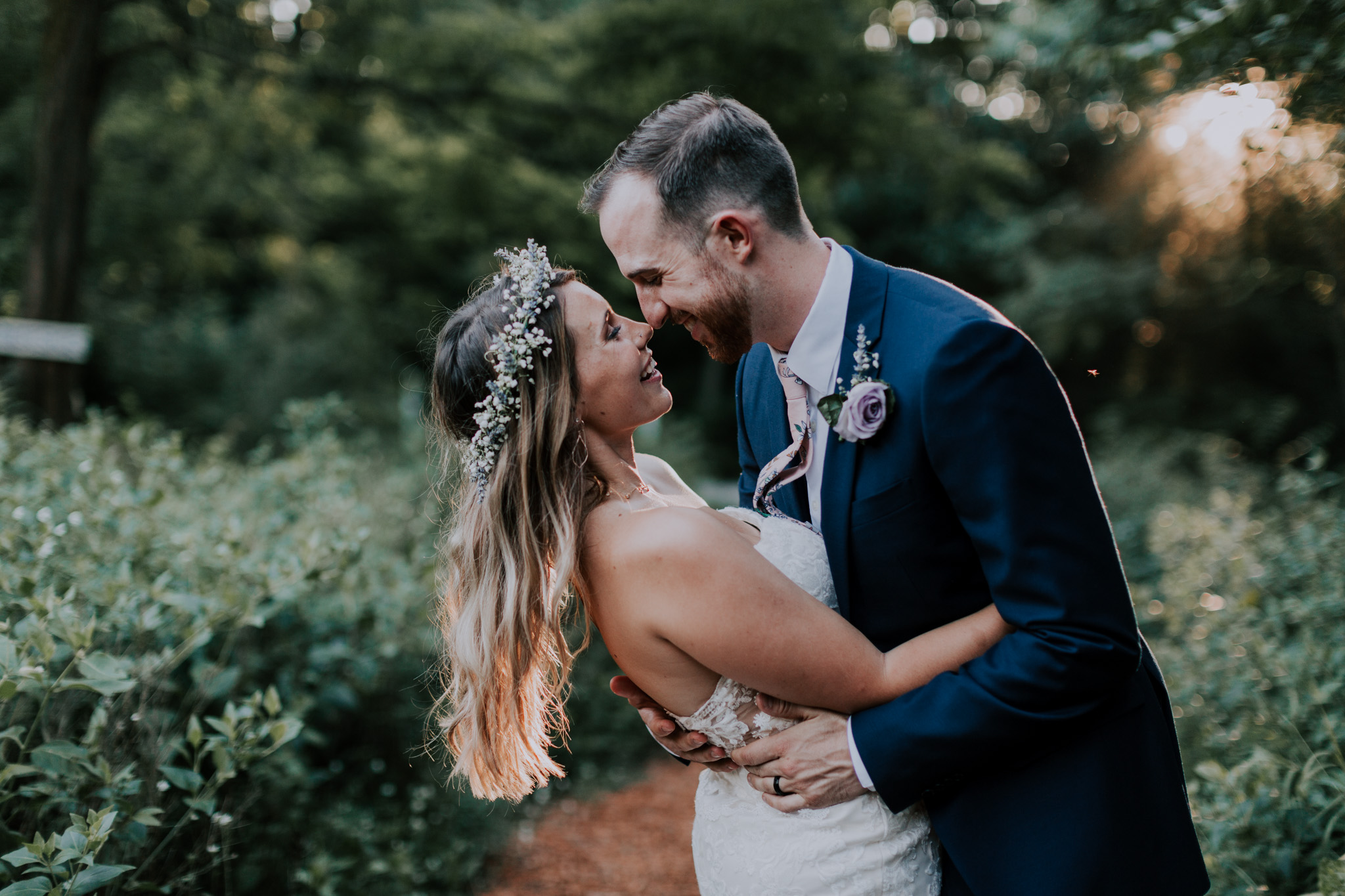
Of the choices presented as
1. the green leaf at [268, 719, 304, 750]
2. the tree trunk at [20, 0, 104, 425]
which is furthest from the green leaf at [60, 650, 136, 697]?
the tree trunk at [20, 0, 104, 425]

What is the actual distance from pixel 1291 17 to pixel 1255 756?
2.22 m

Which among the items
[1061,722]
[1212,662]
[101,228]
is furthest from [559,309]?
[101,228]

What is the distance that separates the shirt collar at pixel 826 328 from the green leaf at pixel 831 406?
0.34 feet

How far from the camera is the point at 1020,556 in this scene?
1672 millimetres

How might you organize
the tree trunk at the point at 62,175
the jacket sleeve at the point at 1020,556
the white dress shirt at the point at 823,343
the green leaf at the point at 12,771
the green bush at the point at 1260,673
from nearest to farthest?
the jacket sleeve at the point at 1020,556
the green leaf at the point at 12,771
the white dress shirt at the point at 823,343
the green bush at the point at 1260,673
the tree trunk at the point at 62,175

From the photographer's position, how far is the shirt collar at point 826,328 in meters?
2.08

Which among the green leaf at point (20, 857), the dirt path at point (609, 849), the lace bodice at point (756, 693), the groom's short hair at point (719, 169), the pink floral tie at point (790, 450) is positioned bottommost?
the dirt path at point (609, 849)

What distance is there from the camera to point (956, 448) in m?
1.72

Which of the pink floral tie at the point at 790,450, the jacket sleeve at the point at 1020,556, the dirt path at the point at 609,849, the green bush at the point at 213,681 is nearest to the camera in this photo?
the jacket sleeve at the point at 1020,556

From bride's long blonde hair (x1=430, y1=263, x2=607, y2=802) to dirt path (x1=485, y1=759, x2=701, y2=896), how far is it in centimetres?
233

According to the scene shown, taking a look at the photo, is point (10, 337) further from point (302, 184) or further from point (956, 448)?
point (302, 184)

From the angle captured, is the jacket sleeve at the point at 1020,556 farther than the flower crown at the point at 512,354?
No

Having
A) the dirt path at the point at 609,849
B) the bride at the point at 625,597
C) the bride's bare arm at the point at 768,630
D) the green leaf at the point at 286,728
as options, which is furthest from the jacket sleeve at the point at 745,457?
the dirt path at the point at 609,849

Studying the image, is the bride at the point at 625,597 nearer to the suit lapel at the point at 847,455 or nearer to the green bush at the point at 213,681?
the suit lapel at the point at 847,455
